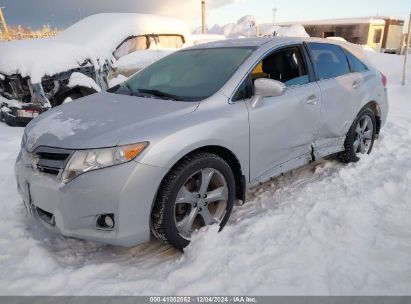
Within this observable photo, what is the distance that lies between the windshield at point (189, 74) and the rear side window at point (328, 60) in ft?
3.03

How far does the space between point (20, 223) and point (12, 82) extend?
4.03 m

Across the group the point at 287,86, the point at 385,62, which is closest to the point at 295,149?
the point at 287,86

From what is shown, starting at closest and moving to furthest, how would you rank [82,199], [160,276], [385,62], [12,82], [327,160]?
[82,199] → [160,276] → [327,160] → [12,82] → [385,62]

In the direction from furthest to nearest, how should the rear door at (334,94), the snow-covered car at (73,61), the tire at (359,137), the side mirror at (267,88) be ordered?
1. the snow-covered car at (73,61)
2. the tire at (359,137)
3. the rear door at (334,94)
4. the side mirror at (267,88)

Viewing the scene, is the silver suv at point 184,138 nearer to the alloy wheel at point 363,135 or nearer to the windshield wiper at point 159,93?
the windshield wiper at point 159,93

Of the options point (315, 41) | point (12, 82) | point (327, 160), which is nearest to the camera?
point (315, 41)

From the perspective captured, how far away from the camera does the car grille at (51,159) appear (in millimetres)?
2430

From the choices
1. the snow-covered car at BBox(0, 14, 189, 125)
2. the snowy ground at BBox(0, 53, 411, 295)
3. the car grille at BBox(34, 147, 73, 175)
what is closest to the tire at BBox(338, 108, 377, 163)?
the snowy ground at BBox(0, 53, 411, 295)

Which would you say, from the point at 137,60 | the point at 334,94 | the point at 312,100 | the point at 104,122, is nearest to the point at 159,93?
the point at 104,122

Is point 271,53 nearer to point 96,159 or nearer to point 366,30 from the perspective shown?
point 96,159

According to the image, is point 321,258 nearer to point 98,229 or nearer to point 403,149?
point 98,229

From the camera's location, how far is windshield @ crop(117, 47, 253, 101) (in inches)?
121

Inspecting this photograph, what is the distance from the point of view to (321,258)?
8.52 feet

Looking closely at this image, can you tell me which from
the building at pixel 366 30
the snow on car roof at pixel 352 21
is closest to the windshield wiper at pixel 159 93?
the building at pixel 366 30
